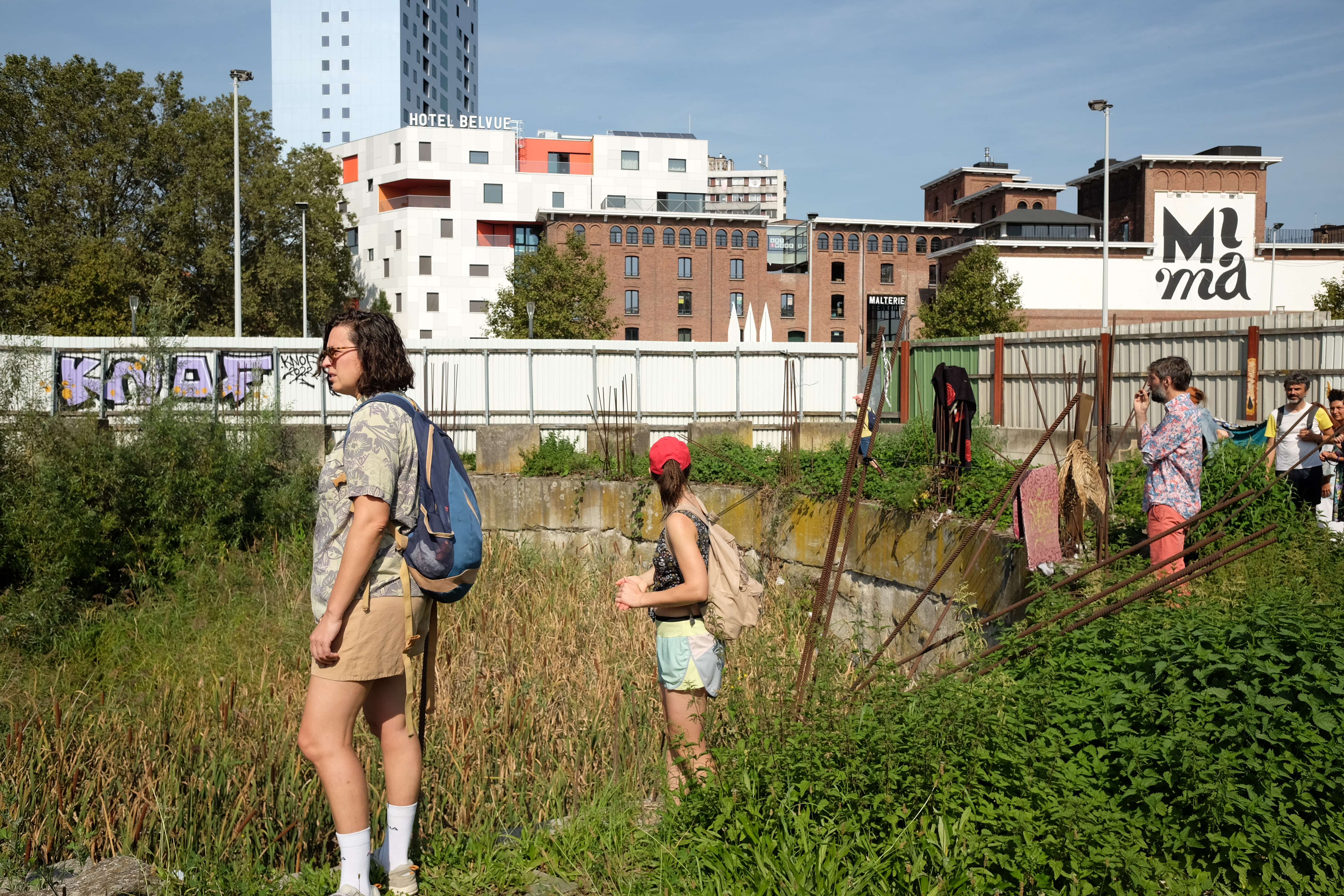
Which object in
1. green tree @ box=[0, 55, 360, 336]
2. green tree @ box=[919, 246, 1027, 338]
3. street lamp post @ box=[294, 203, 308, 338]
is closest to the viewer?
green tree @ box=[0, 55, 360, 336]

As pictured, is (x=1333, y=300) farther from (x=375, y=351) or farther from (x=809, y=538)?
(x=375, y=351)

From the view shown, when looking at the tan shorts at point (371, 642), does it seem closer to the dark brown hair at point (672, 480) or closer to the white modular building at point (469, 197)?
the dark brown hair at point (672, 480)

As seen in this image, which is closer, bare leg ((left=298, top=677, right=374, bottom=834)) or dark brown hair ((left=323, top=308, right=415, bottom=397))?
bare leg ((left=298, top=677, right=374, bottom=834))

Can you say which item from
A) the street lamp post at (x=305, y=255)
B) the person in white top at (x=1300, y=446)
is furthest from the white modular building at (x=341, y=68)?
the person in white top at (x=1300, y=446)

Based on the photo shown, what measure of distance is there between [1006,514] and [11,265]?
4256 cm

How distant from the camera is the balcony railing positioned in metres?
69.8

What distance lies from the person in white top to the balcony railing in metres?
66.6

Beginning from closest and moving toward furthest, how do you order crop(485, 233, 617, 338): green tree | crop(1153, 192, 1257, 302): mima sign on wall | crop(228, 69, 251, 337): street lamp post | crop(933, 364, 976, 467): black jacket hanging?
crop(933, 364, 976, 467): black jacket hanging < crop(228, 69, 251, 337): street lamp post < crop(485, 233, 617, 338): green tree < crop(1153, 192, 1257, 302): mima sign on wall

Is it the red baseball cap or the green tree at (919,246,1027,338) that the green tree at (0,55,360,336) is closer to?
the green tree at (919,246,1027,338)

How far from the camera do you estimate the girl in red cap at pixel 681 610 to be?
4.17 meters

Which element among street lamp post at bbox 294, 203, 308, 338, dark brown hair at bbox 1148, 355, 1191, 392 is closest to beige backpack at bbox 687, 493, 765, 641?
dark brown hair at bbox 1148, 355, 1191, 392

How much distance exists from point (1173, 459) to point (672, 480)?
3.56 metres

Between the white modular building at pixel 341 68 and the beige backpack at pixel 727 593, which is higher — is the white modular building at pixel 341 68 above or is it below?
above

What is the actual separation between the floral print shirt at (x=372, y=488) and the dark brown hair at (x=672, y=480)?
123cm
